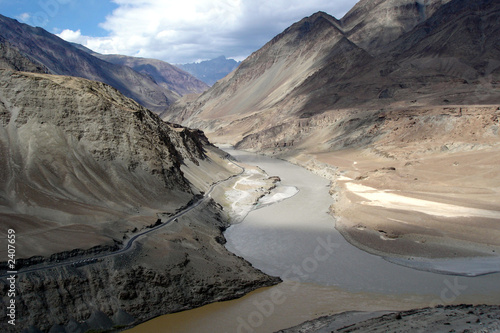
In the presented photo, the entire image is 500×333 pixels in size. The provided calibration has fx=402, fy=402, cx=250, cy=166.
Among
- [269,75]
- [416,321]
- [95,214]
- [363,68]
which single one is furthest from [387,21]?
[416,321]

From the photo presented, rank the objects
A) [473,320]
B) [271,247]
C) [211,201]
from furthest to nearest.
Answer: [211,201], [271,247], [473,320]

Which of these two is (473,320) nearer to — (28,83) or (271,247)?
(271,247)

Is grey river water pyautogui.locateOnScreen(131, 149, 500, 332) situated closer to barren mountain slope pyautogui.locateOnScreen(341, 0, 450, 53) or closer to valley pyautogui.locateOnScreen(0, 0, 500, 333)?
valley pyautogui.locateOnScreen(0, 0, 500, 333)

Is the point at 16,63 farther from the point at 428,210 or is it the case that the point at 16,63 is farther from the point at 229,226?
the point at 428,210

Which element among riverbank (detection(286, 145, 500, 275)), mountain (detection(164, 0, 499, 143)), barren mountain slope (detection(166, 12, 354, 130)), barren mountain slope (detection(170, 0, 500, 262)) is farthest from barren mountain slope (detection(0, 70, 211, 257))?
barren mountain slope (detection(166, 12, 354, 130))

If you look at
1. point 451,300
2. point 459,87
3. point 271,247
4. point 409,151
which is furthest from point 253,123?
point 451,300

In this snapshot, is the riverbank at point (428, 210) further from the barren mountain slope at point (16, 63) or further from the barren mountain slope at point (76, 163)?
the barren mountain slope at point (16, 63)

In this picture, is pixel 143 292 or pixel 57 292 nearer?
pixel 57 292
